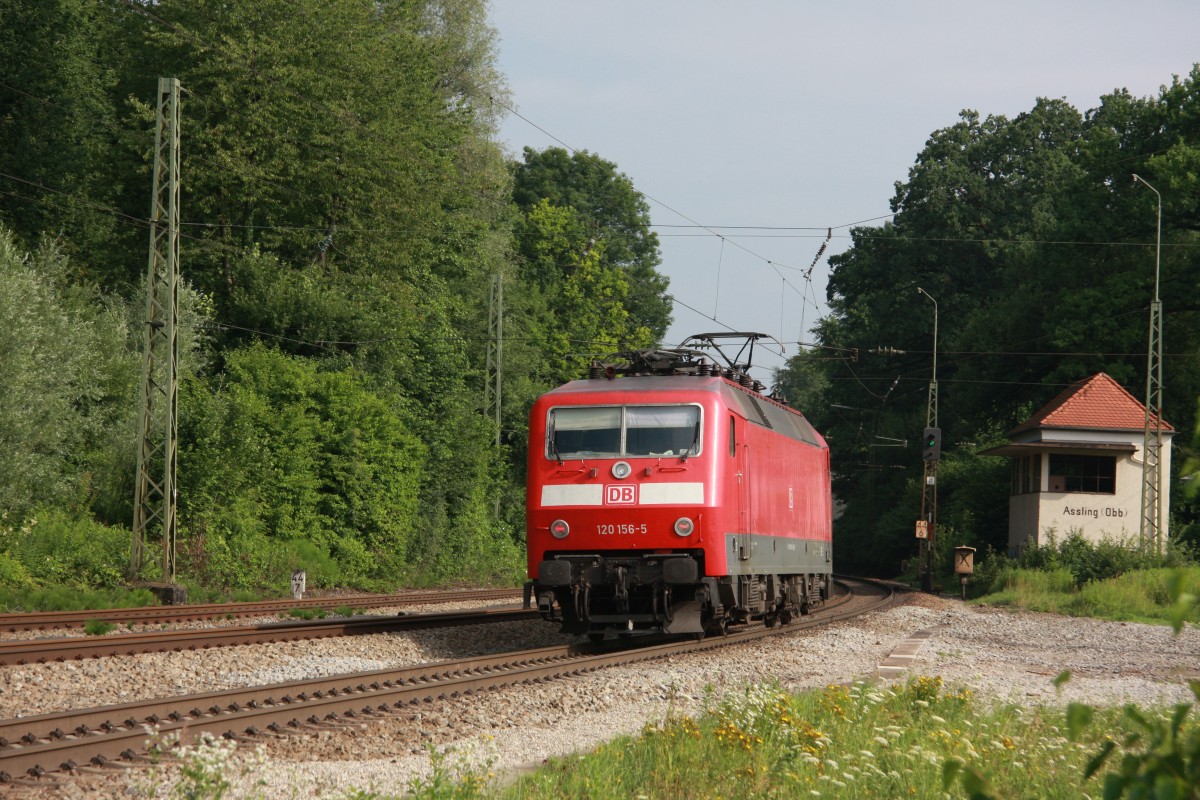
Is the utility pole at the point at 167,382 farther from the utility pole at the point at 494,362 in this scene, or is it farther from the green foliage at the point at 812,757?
the utility pole at the point at 494,362

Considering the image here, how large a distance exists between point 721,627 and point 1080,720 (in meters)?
16.7

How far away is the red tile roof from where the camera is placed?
1442 inches

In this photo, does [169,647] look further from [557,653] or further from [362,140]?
[362,140]

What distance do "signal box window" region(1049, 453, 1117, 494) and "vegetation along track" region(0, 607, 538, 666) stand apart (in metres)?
23.4

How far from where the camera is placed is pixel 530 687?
12039 millimetres

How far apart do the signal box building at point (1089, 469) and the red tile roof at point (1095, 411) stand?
1.1 inches

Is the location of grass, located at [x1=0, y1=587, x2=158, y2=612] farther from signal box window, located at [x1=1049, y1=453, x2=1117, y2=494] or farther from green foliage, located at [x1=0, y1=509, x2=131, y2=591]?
signal box window, located at [x1=1049, y1=453, x2=1117, y2=494]

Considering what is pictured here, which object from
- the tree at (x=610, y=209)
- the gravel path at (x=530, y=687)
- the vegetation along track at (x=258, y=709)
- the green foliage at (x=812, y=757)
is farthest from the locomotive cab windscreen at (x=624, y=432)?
the tree at (x=610, y=209)

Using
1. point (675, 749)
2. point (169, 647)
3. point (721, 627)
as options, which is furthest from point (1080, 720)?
point (721, 627)

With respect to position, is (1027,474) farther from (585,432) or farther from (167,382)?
(167,382)

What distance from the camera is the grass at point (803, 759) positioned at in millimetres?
7051

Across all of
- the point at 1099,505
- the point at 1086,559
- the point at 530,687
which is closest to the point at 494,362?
the point at 1099,505

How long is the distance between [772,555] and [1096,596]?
1306cm

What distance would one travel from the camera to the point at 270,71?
108ft
